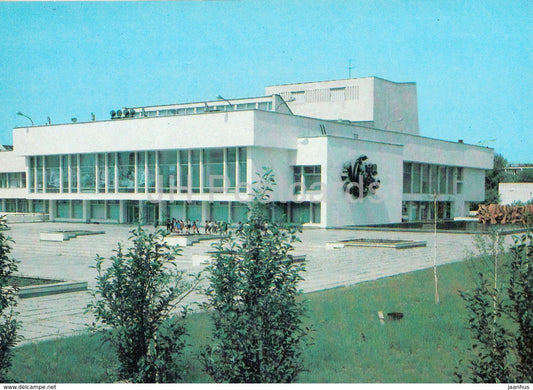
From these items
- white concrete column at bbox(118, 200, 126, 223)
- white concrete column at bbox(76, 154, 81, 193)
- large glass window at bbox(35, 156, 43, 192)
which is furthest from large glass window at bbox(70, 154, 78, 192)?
white concrete column at bbox(118, 200, 126, 223)

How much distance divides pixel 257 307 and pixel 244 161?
109 feet

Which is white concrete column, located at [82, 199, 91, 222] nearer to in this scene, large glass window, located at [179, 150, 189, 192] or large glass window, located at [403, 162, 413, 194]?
large glass window, located at [179, 150, 189, 192]

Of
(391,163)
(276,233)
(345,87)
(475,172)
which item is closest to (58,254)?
(276,233)

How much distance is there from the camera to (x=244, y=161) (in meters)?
38.2

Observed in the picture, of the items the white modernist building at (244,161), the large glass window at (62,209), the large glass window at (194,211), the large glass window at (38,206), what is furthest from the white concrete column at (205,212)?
the large glass window at (38,206)

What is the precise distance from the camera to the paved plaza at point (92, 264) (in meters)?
10.4

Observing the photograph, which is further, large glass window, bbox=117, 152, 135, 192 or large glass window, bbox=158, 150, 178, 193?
large glass window, bbox=117, 152, 135, 192

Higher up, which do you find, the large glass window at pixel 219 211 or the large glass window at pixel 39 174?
the large glass window at pixel 39 174

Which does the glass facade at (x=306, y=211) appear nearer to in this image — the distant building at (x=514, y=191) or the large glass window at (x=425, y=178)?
the large glass window at (x=425, y=178)

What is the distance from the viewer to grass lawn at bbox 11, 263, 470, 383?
260 inches

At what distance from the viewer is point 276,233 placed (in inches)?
208

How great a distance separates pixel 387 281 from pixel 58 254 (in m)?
15.4

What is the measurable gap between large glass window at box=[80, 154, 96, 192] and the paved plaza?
536 inches

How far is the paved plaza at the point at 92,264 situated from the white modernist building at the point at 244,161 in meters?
8.19
